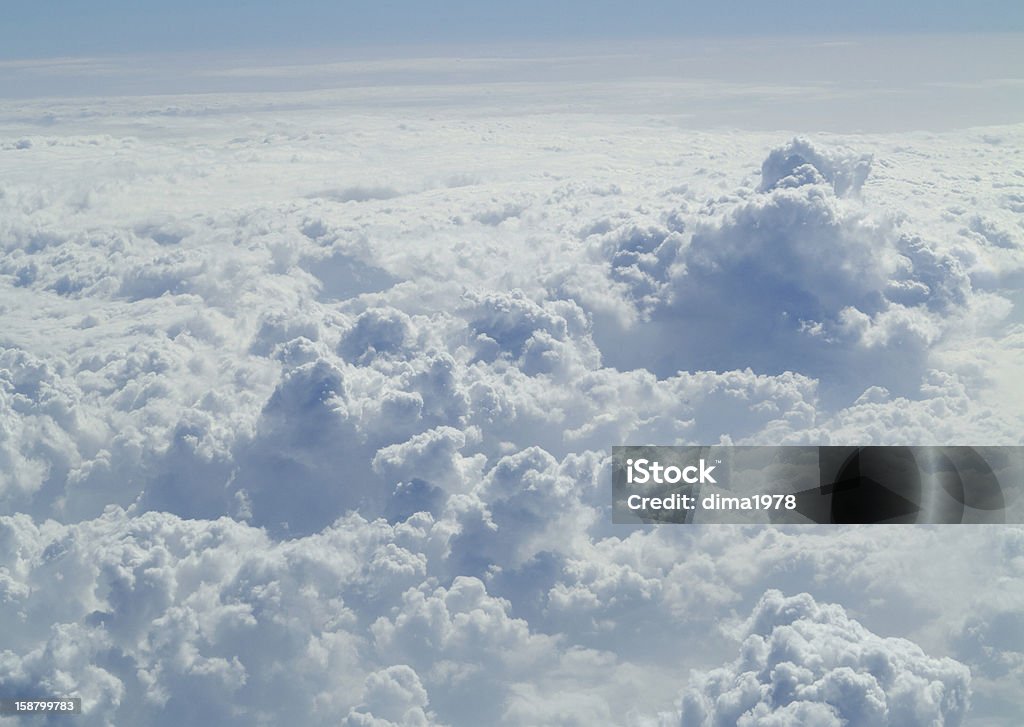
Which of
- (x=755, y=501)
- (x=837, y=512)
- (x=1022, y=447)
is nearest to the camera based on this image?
(x=837, y=512)

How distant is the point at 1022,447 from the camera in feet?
87.1

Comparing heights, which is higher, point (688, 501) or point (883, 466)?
point (883, 466)

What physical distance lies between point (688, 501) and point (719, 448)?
1.97 m

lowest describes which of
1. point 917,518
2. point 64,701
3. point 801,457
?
point 64,701

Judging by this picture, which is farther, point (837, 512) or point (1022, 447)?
point (1022, 447)

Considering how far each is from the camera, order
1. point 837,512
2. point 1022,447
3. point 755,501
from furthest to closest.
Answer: point 1022,447
point 755,501
point 837,512

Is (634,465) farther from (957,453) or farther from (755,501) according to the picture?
(957,453)

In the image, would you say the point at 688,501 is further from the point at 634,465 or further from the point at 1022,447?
the point at 1022,447

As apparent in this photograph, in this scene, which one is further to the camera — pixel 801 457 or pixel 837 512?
pixel 801 457

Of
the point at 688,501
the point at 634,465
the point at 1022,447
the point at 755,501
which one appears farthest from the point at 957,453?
the point at 634,465

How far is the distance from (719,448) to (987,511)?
786cm

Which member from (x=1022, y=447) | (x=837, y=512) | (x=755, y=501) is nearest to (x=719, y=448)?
(x=755, y=501)

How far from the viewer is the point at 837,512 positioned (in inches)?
891

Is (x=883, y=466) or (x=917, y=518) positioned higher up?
(x=883, y=466)
